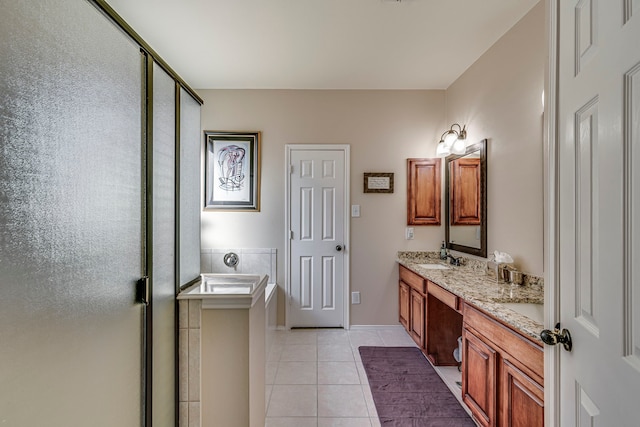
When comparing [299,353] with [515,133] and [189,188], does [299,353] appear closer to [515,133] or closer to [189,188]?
[189,188]

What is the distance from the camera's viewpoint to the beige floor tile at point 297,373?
2354mm

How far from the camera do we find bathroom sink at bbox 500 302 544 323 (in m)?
1.47

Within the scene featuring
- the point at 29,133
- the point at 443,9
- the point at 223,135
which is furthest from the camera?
the point at 223,135

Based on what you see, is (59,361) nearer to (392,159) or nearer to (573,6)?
(573,6)

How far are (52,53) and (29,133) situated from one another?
20 centimetres

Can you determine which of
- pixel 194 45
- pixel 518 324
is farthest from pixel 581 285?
pixel 194 45

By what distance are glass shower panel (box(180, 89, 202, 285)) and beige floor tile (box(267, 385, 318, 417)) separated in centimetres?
122

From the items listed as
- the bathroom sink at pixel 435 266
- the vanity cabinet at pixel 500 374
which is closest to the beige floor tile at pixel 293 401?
the vanity cabinet at pixel 500 374

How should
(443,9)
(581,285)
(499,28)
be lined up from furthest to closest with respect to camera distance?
(499,28), (443,9), (581,285)

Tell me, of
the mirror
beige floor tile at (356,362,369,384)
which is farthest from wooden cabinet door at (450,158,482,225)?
beige floor tile at (356,362,369,384)

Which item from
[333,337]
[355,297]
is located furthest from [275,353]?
[355,297]

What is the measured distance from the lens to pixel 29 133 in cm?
60

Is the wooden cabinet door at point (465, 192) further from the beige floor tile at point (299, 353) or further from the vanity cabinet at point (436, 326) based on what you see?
the beige floor tile at point (299, 353)

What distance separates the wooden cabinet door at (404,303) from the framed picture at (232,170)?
1857 millimetres
